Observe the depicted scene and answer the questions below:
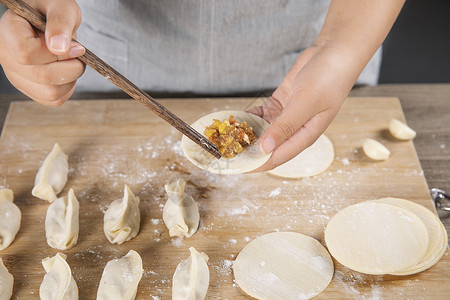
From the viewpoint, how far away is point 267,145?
4.14 ft

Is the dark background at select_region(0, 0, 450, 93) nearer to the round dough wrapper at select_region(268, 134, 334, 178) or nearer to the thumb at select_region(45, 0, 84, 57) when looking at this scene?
the round dough wrapper at select_region(268, 134, 334, 178)

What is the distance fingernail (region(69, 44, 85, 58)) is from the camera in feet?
3.63

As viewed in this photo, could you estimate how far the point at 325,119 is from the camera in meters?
1.45

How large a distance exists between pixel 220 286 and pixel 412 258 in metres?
0.62

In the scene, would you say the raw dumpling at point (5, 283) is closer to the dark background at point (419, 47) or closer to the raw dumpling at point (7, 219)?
the raw dumpling at point (7, 219)

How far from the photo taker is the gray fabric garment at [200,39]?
5.70 ft

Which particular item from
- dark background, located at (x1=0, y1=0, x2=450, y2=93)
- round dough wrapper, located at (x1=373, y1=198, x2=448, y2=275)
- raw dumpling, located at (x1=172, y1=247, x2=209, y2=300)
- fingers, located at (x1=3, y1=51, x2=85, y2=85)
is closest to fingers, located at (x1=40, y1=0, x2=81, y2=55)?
fingers, located at (x1=3, y1=51, x2=85, y2=85)

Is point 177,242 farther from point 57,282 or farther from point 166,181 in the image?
point 57,282

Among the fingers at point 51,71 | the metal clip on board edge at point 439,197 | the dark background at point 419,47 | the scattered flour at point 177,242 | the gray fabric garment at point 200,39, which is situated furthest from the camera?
the dark background at point 419,47

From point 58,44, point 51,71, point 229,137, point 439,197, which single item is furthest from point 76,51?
point 439,197

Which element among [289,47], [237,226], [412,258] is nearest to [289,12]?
[289,47]

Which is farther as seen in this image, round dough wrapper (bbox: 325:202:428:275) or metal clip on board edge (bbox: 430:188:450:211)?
metal clip on board edge (bbox: 430:188:450:211)

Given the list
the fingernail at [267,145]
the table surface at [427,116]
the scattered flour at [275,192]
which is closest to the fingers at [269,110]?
the scattered flour at [275,192]

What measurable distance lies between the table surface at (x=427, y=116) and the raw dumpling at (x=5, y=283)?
0.87 meters
